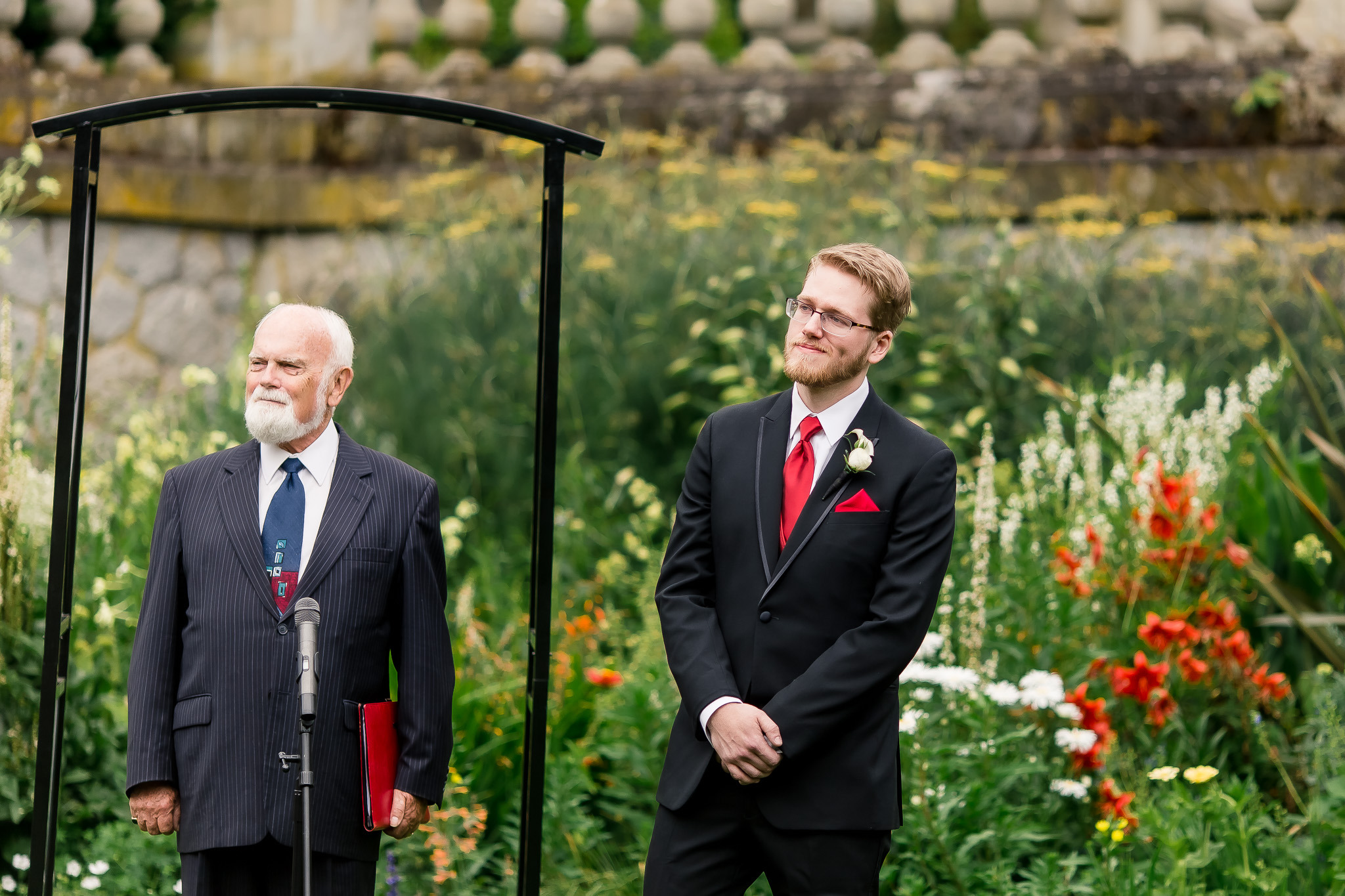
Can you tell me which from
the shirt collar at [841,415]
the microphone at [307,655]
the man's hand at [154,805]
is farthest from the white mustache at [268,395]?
the shirt collar at [841,415]

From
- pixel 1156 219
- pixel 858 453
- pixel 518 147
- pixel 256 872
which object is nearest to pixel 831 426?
pixel 858 453

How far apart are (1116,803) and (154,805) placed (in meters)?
2.34

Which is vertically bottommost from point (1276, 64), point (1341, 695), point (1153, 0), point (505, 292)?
point (1341, 695)

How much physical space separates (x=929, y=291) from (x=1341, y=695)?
2378 millimetres

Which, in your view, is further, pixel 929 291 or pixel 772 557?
pixel 929 291

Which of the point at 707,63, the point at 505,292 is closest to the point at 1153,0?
the point at 707,63

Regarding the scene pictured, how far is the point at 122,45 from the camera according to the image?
7.04 metres

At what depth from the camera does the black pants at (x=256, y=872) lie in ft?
8.51

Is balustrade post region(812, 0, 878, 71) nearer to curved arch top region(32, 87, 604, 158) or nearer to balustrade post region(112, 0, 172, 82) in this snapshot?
balustrade post region(112, 0, 172, 82)

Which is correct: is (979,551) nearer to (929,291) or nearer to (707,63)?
(929,291)

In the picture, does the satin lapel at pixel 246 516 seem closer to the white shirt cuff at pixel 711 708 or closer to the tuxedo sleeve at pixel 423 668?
the tuxedo sleeve at pixel 423 668

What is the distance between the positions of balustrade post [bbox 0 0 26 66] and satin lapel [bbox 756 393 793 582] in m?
5.00

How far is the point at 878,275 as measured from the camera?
8.60 feet

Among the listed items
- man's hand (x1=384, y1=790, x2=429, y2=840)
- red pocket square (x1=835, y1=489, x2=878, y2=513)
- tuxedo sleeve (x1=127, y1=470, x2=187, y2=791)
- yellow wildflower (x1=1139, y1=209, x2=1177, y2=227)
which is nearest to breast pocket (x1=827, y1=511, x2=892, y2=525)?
red pocket square (x1=835, y1=489, x2=878, y2=513)
